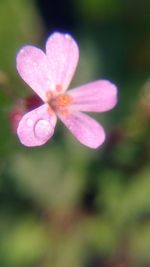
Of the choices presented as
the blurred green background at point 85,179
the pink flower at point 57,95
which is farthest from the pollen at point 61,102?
the blurred green background at point 85,179

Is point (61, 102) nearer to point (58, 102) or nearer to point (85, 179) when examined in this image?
point (58, 102)

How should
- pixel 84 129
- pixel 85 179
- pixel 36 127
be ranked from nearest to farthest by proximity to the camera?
pixel 36 127
pixel 84 129
pixel 85 179

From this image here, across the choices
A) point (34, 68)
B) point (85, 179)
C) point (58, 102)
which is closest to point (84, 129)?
point (58, 102)

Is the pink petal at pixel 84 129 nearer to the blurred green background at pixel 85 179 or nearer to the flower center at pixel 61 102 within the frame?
the flower center at pixel 61 102

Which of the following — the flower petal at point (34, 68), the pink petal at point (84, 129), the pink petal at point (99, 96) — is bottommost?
the pink petal at point (84, 129)

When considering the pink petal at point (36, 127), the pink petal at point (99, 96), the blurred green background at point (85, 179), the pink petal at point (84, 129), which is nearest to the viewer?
the pink petal at point (36, 127)
